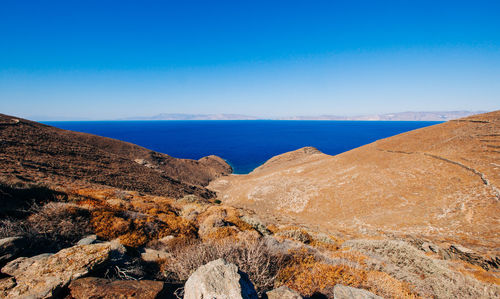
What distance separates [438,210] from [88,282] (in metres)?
24.5

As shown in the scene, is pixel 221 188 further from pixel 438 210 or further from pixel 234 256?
pixel 234 256

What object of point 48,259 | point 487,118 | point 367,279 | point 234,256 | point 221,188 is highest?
point 487,118

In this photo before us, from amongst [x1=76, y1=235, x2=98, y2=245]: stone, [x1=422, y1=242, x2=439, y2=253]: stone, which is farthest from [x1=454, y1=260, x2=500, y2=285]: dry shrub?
[x1=76, y1=235, x2=98, y2=245]: stone

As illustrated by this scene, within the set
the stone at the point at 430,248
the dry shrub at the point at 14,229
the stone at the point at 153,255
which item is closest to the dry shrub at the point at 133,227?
the stone at the point at 153,255

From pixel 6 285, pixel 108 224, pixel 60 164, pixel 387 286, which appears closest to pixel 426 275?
pixel 387 286

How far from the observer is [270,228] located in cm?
1334

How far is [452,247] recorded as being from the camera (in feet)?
35.0

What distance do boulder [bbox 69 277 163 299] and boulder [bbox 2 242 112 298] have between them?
281 millimetres

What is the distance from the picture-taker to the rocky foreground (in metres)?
4.12

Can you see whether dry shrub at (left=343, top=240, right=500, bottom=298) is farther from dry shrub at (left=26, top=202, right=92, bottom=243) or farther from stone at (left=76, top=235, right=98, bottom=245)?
dry shrub at (left=26, top=202, right=92, bottom=243)

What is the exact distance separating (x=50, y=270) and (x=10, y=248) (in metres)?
1.45

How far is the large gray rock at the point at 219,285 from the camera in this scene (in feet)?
11.3

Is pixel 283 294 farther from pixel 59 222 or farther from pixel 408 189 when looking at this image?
pixel 408 189

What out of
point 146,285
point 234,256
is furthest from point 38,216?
point 234,256
